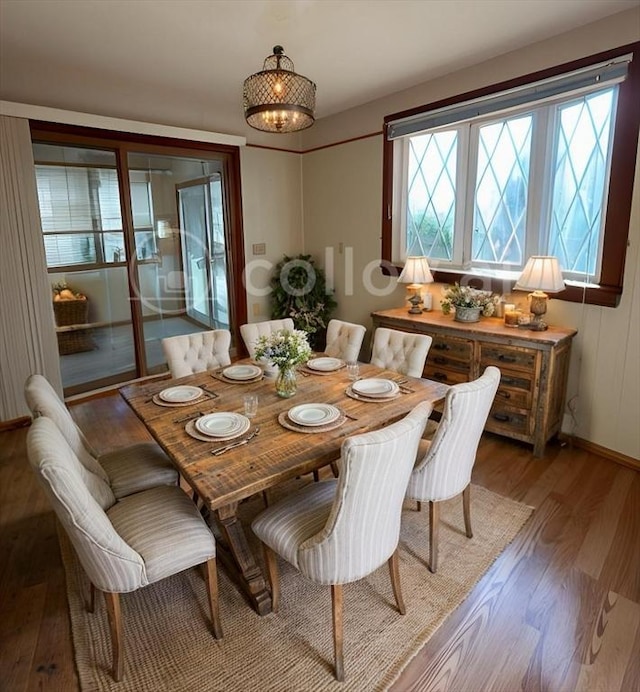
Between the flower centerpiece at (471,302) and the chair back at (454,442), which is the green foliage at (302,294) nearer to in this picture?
the flower centerpiece at (471,302)

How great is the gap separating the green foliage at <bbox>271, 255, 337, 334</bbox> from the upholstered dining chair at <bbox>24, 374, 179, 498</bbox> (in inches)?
112

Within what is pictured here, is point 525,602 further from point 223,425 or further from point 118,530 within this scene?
point 118,530

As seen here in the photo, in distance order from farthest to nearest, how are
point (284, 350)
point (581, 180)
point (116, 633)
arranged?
point (581, 180) < point (284, 350) < point (116, 633)

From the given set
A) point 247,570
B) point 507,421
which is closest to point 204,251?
point 507,421

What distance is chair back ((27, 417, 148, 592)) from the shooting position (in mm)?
1368

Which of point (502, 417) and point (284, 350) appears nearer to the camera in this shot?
point (284, 350)

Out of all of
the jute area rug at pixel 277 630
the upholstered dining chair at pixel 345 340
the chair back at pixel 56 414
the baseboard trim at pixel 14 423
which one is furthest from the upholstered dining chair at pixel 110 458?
the baseboard trim at pixel 14 423

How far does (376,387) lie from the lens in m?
2.38

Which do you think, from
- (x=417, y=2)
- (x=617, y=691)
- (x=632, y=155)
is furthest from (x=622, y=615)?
(x=417, y=2)

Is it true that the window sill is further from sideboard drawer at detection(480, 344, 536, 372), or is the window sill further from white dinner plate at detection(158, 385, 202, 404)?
white dinner plate at detection(158, 385, 202, 404)

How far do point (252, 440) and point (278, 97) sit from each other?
1568 mm

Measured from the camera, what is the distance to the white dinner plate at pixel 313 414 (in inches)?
77.8

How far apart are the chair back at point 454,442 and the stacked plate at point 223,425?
0.79 m

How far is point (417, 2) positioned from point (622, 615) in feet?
10.5
